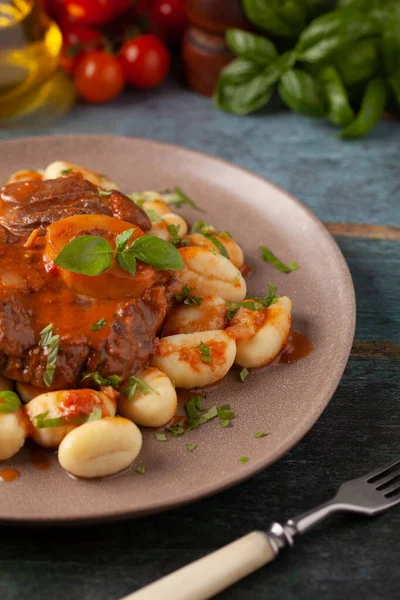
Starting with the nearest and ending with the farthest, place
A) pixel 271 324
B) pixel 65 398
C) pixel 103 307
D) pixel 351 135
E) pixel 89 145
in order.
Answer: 1. pixel 65 398
2. pixel 103 307
3. pixel 271 324
4. pixel 89 145
5. pixel 351 135

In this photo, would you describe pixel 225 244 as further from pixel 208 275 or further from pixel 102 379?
pixel 102 379

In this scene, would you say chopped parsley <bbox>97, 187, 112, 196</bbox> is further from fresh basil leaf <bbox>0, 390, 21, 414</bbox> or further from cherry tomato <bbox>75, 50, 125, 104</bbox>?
cherry tomato <bbox>75, 50, 125, 104</bbox>

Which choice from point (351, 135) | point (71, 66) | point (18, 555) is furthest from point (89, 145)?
point (18, 555)

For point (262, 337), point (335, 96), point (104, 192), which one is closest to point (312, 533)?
point (262, 337)

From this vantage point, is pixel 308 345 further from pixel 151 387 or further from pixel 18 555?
pixel 18 555

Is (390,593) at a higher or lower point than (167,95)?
lower

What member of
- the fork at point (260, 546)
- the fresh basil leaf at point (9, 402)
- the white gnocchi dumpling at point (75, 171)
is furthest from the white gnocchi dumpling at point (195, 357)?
the white gnocchi dumpling at point (75, 171)
